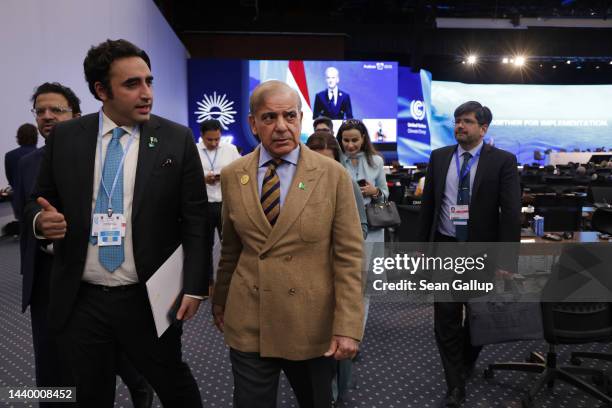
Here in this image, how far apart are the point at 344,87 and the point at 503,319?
11496 millimetres

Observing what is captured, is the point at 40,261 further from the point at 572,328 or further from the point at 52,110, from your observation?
the point at 572,328

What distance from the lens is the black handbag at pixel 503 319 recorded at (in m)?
2.75

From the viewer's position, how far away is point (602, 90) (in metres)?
20.2

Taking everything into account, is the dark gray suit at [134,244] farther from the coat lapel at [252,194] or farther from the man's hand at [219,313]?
the coat lapel at [252,194]

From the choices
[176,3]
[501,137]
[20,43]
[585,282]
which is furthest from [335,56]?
[585,282]

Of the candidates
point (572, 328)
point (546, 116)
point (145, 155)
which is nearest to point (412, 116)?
point (546, 116)

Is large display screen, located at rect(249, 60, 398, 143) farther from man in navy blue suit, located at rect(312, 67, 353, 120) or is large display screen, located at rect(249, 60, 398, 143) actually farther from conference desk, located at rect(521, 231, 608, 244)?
conference desk, located at rect(521, 231, 608, 244)

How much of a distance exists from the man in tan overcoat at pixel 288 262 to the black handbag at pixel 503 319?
1.38 metres

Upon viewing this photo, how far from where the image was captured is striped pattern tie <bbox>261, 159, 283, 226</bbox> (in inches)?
61.6

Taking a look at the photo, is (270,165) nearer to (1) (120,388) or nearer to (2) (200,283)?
(2) (200,283)

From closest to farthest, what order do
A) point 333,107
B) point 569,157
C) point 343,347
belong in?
point 343,347 → point 333,107 → point 569,157

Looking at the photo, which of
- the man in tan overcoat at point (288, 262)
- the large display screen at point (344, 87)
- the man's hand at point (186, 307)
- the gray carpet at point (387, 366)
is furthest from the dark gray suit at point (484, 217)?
the large display screen at point (344, 87)

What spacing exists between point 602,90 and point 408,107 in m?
9.87

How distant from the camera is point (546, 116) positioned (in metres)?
20.0
